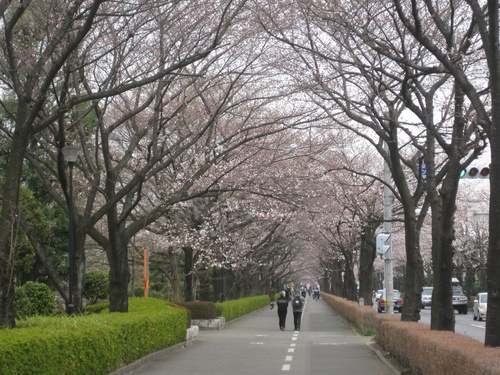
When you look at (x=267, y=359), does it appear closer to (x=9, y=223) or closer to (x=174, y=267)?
(x=9, y=223)

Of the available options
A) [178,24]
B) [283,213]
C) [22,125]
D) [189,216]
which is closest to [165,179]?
[189,216]

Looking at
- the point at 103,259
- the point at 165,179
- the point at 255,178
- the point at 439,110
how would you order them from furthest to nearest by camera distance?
the point at 103,259 → the point at 165,179 → the point at 255,178 → the point at 439,110

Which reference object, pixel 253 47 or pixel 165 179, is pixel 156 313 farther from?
pixel 165 179

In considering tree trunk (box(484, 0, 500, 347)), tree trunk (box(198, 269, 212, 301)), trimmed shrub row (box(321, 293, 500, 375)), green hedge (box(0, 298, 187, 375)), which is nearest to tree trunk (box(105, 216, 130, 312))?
green hedge (box(0, 298, 187, 375))

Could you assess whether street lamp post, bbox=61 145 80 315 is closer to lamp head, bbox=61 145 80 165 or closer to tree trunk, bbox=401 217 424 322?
lamp head, bbox=61 145 80 165

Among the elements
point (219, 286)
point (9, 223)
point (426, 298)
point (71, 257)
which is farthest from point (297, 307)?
point (426, 298)

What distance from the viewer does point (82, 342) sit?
35.9 feet

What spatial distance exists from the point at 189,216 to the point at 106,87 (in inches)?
477

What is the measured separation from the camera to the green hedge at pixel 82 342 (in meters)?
8.73

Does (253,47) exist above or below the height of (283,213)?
above

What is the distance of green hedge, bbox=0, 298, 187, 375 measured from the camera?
8.73 meters

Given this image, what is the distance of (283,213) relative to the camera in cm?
2822

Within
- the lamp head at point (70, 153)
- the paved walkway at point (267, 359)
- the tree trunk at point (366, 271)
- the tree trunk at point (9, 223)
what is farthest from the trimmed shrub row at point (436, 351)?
the tree trunk at point (366, 271)

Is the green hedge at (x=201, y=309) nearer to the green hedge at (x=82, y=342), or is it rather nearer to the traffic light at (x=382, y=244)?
the traffic light at (x=382, y=244)
